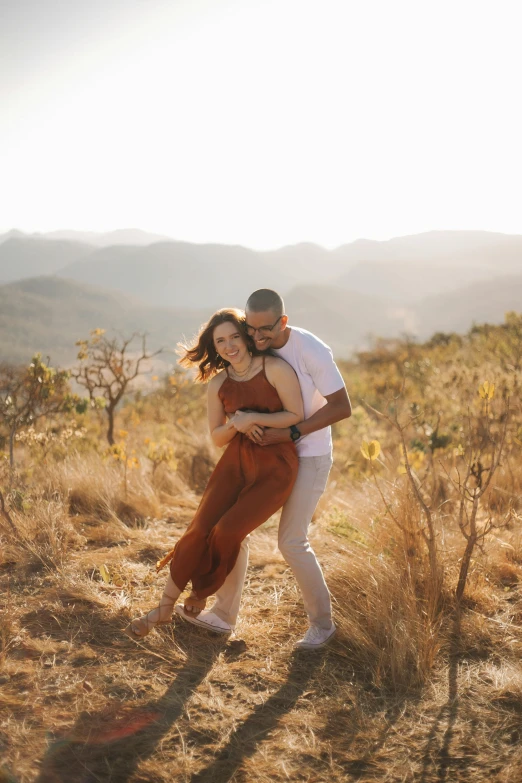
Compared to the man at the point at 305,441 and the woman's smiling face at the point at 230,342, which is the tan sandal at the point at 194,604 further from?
the woman's smiling face at the point at 230,342

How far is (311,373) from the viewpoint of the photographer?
3229 mm

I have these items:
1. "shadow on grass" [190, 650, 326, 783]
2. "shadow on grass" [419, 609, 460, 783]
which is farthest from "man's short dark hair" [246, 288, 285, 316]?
"shadow on grass" [419, 609, 460, 783]

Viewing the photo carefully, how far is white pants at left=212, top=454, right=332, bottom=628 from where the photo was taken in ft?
10.3

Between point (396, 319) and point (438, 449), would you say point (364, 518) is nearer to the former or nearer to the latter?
point (438, 449)

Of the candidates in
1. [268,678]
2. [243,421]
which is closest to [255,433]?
[243,421]

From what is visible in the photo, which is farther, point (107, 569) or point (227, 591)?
point (107, 569)

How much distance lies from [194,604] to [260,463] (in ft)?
2.67

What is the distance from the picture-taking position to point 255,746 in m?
2.44

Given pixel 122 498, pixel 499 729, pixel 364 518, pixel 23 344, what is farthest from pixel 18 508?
pixel 23 344

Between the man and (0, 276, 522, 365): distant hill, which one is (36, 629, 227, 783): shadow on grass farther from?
(0, 276, 522, 365): distant hill

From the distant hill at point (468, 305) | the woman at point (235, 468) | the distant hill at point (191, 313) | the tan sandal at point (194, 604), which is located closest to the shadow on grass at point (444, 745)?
the woman at point (235, 468)

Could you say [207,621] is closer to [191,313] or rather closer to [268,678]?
[268,678]

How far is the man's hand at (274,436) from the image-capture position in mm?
3137

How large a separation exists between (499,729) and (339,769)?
0.69 meters
